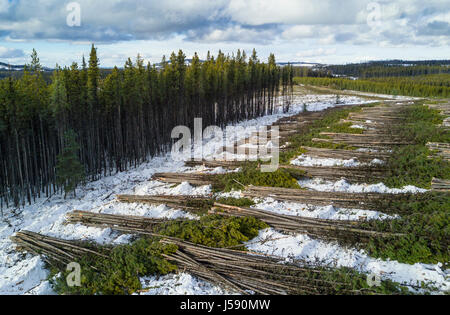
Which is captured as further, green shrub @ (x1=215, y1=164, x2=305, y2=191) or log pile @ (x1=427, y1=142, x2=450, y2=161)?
log pile @ (x1=427, y1=142, x2=450, y2=161)

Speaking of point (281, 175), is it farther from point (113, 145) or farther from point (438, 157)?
point (113, 145)

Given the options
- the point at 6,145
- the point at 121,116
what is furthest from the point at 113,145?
the point at 6,145

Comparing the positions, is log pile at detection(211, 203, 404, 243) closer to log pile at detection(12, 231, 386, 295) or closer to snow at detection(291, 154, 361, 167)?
log pile at detection(12, 231, 386, 295)

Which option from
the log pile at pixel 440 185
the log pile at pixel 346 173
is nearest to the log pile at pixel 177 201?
the log pile at pixel 346 173

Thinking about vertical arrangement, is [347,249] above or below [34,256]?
above

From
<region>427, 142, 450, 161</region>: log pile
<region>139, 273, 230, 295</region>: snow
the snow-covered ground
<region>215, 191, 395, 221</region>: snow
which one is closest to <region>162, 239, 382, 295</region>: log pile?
<region>139, 273, 230, 295</region>: snow

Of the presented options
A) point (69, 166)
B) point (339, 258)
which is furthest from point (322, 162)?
point (69, 166)

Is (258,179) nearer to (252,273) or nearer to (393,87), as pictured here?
(252,273)
